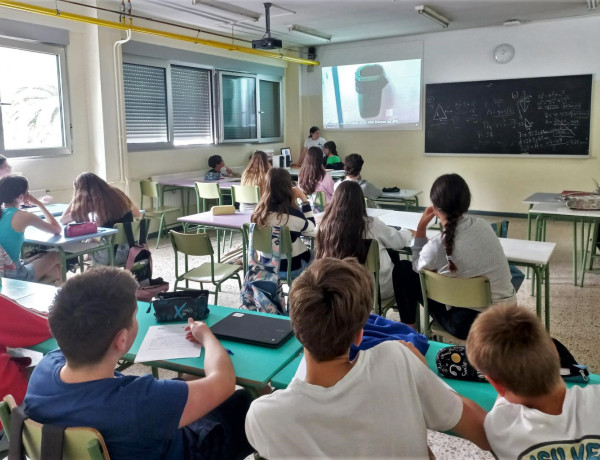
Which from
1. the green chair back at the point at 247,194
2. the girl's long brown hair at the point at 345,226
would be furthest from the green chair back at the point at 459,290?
the green chair back at the point at 247,194

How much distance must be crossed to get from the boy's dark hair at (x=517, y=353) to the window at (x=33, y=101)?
5.34 m

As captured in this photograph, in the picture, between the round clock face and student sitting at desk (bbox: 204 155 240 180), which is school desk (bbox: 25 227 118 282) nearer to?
student sitting at desk (bbox: 204 155 240 180)

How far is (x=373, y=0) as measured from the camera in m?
5.99

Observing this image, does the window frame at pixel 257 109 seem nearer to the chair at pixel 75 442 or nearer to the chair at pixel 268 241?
the chair at pixel 268 241

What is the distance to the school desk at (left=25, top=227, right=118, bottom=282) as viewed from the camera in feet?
11.8

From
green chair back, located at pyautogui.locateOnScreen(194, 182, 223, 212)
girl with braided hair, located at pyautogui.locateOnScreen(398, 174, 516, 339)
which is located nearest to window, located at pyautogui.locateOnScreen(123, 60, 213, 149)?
green chair back, located at pyautogui.locateOnScreen(194, 182, 223, 212)

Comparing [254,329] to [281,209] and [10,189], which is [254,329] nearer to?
[281,209]

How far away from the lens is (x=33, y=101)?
554 centimetres

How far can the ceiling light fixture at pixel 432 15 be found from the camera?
626 cm

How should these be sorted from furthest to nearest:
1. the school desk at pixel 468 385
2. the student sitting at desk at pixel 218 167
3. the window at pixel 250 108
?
1. the window at pixel 250 108
2. the student sitting at desk at pixel 218 167
3. the school desk at pixel 468 385

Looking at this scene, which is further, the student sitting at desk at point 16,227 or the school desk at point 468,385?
the student sitting at desk at point 16,227

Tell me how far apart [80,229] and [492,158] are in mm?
6266

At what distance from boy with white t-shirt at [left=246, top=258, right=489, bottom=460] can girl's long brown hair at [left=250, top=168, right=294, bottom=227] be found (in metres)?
2.35

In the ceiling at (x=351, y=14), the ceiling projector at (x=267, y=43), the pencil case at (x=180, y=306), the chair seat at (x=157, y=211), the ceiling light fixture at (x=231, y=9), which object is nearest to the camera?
the pencil case at (x=180, y=306)
